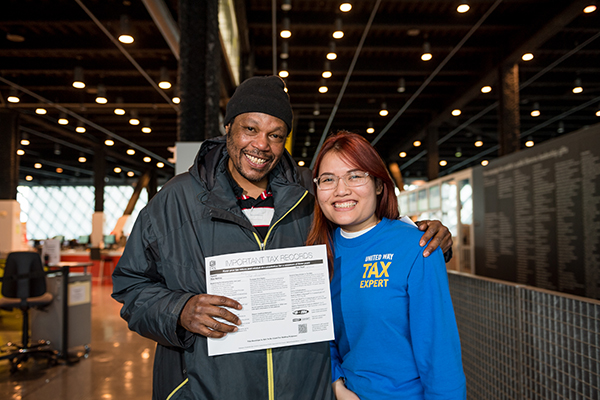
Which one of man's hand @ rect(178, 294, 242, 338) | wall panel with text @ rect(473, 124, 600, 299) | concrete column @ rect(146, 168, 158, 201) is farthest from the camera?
concrete column @ rect(146, 168, 158, 201)

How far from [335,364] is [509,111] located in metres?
8.93

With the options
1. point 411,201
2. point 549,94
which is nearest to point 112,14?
point 411,201

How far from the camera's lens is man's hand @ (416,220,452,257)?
50.0 inches

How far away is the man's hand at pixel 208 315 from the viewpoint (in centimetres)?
120

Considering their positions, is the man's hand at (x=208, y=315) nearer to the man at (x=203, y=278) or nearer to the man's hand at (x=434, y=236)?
the man at (x=203, y=278)

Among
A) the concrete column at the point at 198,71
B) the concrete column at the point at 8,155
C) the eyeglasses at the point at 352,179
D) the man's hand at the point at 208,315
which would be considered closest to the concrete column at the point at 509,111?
the concrete column at the point at 198,71

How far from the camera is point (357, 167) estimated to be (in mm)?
1357

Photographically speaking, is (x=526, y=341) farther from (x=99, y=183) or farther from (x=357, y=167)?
(x=99, y=183)

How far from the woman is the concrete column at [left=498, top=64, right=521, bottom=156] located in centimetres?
858

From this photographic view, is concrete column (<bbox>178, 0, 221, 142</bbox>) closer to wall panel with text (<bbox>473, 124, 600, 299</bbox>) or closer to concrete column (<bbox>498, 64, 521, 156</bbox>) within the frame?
wall panel with text (<bbox>473, 124, 600, 299</bbox>)

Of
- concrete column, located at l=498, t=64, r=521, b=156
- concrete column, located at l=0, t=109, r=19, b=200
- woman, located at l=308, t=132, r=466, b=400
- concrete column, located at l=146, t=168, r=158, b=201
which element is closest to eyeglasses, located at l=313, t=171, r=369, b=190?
woman, located at l=308, t=132, r=466, b=400

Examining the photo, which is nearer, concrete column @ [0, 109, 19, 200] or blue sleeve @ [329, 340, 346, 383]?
blue sleeve @ [329, 340, 346, 383]

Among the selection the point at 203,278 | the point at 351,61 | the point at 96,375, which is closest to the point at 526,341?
the point at 203,278

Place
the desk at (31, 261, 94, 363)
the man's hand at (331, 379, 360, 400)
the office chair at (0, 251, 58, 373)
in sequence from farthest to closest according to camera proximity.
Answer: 1. the desk at (31, 261, 94, 363)
2. the office chair at (0, 251, 58, 373)
3. the man's hand at (331, 379, 360, 400)
